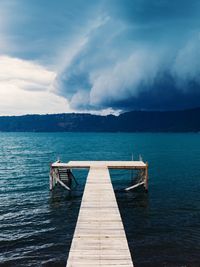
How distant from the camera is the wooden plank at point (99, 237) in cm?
1216

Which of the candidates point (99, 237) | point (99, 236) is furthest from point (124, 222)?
point (99, 237)

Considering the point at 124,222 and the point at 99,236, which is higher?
the point at 99,236

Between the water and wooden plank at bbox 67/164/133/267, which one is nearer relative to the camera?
wooden plank at bbox 67/164/133/267

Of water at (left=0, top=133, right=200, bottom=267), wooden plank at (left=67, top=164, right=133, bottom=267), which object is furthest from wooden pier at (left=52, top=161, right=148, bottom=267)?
water at (left=0, top=133, right=200, bottom=267)

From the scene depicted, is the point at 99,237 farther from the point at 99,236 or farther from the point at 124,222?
the point at 124,222

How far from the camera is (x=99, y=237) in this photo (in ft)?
47.4

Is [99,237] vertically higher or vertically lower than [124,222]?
higher

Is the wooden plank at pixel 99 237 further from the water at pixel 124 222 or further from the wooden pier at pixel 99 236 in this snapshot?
the water at pixel 124 222

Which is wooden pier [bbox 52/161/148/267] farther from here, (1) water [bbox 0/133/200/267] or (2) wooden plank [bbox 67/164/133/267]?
(1) water [bbox 0/133/200/267]

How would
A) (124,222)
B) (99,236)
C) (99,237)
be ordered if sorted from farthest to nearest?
(124,222) < (99,236) < (99,237)

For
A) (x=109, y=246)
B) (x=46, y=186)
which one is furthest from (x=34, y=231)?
(x=46, y=186)

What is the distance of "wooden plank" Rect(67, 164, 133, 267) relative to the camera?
12164mm

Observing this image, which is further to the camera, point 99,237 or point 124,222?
point 124,222

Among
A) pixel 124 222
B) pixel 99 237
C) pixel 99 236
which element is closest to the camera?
pixel 99 237
